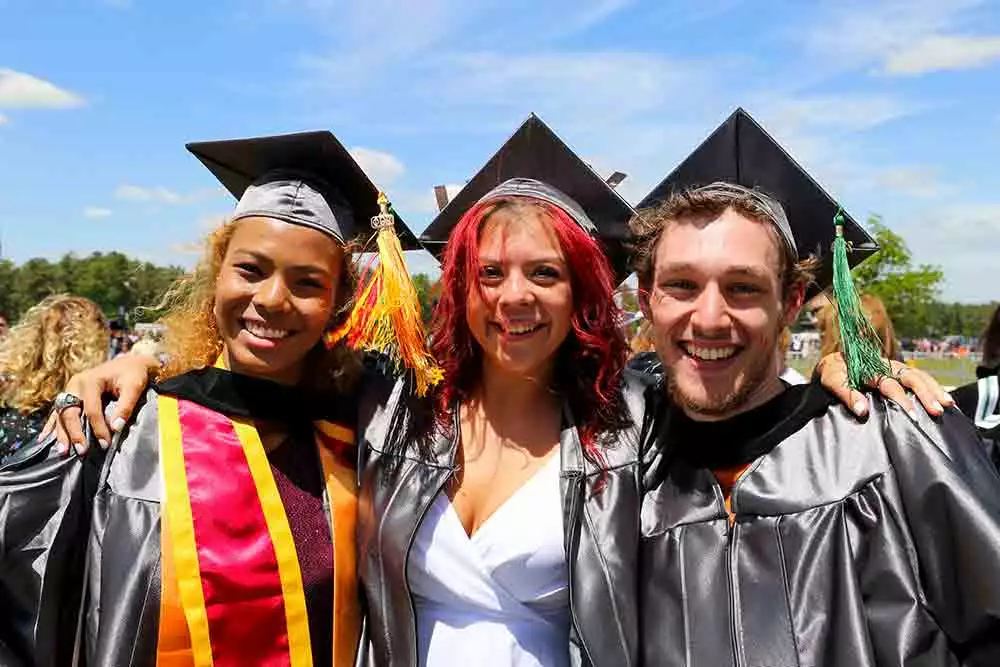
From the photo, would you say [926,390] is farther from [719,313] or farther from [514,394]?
[514,394]

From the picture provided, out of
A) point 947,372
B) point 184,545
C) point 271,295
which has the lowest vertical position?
point 184,545

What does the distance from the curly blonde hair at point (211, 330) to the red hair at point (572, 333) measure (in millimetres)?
303

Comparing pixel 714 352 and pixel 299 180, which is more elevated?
pixel 299 180

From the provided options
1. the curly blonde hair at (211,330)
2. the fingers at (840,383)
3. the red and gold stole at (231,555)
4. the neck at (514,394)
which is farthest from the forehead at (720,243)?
the red and gold stole at (231,555)

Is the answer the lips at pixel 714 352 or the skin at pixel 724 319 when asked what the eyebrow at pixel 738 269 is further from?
the lips at pixel 714 352

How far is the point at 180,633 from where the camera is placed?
2182 mm

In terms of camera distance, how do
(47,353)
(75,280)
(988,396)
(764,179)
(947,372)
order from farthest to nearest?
(75,280)
(947,372)
(47,353)
(988,396)
(764,179)

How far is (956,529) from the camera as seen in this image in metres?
1.92

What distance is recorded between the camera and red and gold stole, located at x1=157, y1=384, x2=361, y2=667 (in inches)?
86.1

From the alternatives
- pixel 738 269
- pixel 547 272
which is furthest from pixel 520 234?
pixel 738 269

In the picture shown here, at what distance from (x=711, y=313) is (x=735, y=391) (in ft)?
0.78

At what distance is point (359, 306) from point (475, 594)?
3.05 feet

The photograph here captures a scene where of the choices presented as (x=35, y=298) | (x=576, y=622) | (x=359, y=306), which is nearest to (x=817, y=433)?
(x=576, y=622)

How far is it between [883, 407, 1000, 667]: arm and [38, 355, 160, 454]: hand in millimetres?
2157
